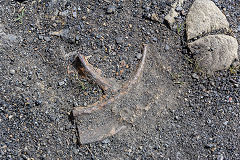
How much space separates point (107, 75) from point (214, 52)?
106 cm

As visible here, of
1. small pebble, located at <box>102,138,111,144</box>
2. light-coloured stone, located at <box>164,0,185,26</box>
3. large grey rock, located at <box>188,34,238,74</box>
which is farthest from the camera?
light-coloured stone, located at <box>164,0,185,26</box>

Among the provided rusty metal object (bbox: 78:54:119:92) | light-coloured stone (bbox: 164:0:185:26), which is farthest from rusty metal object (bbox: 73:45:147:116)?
light-coloured stone (bbox: 164:0:185:26)

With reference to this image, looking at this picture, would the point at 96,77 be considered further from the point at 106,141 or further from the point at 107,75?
the point at 106,141

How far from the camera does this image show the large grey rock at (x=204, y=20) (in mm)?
3037

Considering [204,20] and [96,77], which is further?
[204,20]

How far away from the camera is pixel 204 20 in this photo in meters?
3.04

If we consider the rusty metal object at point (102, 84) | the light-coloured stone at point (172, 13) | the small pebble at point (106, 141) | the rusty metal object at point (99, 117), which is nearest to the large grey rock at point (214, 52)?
the light-coloured stone at point (172, 13)

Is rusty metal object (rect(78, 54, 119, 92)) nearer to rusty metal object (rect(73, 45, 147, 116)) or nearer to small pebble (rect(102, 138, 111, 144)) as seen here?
rusty metal object (rect(73, 45, 147, 116))

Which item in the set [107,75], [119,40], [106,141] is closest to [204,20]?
[119,40]

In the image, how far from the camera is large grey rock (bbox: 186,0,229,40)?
3037 millimetres

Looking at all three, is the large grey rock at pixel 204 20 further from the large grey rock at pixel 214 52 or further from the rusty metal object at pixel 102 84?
the rusty metal object at pixel 102 84

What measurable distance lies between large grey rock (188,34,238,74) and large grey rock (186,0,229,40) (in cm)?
10

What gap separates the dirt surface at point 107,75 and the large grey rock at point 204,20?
88mm

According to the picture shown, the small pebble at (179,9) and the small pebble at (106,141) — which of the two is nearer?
the small pebble at (106,141)
